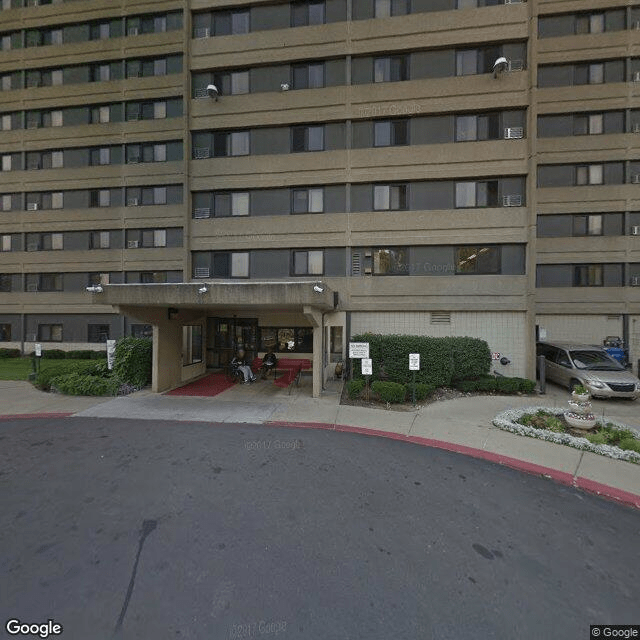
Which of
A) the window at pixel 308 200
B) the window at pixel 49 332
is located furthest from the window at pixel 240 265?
the window at pixel 49 332

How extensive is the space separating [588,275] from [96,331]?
3080 cm

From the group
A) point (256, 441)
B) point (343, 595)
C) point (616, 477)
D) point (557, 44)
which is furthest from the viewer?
point (557, 44)

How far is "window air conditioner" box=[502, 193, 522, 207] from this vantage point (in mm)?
13562

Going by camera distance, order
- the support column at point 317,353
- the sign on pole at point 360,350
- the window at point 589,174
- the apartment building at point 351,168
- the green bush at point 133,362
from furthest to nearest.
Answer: the window at point 589,174, the apartment building at point 351,168, the green bush at point 133,362, the support column at point 317,353, the sign on pole at point 360,350

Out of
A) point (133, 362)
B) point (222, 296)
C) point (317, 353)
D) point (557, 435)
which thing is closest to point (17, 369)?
point (133, 362)

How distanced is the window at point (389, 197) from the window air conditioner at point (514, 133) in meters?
4.56

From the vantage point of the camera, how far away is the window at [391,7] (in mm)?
14250

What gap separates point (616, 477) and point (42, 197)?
3038 cm

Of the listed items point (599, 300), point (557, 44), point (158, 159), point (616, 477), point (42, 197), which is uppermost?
point (557, 44)

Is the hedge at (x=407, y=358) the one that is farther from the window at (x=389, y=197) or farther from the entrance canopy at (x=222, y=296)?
the window at (x=389, y=197)

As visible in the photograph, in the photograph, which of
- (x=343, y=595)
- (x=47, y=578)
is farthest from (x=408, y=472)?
(x=47, y=578)

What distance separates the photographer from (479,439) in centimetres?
716

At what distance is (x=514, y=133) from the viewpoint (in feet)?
44.6

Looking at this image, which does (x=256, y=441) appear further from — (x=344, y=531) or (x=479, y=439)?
(x=479, y=439)
